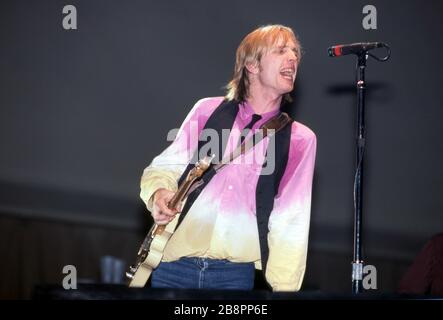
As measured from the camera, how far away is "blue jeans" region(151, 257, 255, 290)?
300 cm

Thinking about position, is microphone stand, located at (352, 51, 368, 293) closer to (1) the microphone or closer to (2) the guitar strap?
(1) the microphone

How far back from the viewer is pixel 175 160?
3.21m

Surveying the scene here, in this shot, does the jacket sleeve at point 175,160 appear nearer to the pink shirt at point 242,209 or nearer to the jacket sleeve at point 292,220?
the pink shirt at point 242,209

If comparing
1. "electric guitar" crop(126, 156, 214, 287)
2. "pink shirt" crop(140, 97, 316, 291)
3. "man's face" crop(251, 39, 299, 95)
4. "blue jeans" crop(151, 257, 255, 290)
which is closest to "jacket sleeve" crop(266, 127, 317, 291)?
"pink shirt" crop(140, 97, 316, 291)

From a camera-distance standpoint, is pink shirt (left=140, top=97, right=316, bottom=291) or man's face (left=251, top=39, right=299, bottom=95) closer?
pink shirt (left=140, top=97, right=316, bottom=291)

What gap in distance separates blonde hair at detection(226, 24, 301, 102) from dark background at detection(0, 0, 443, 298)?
123 cm

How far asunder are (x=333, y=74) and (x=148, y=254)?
219cm

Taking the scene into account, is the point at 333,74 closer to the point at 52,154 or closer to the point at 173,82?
the point at 173,82

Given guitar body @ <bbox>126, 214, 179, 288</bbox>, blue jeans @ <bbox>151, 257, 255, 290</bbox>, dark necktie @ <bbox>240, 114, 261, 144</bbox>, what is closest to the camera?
blue jeans @ <bbox>151, 257, 255, 290</bbox>

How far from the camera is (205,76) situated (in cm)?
471

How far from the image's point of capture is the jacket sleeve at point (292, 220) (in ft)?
9.90

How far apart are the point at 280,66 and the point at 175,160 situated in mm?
640

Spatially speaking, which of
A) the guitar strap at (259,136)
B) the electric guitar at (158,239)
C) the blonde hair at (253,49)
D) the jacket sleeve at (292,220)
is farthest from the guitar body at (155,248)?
the blonde hair at (253,49)

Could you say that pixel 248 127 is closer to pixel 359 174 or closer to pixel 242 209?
pixel 242 209
